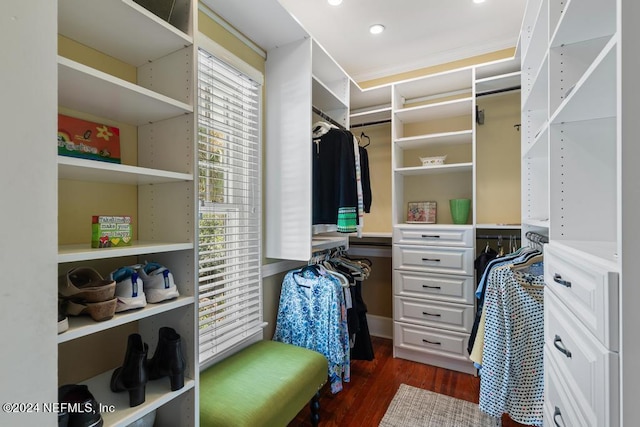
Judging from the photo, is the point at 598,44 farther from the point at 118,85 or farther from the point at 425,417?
the point at 425,417

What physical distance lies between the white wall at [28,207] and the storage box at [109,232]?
21cm

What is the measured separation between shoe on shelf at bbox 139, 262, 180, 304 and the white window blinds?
1.57 ft

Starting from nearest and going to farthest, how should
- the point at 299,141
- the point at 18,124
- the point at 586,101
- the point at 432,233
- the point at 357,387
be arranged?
1. the point at 18,124
2. the point at 586,101
3. the point at 299,141
4. the point at 357,387
5. the point at 432,233

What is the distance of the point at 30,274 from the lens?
0.77 meters

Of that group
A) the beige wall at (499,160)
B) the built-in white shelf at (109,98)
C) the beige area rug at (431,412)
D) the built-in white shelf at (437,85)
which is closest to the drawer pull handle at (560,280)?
the beige area rug at (431,412)

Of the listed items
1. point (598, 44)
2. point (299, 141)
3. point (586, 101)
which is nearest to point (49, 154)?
point (299, 141)

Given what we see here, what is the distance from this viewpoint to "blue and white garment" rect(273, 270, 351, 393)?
1950 mm

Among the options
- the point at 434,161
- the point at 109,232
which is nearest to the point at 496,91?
the point at 434,161

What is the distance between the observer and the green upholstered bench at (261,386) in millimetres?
1312

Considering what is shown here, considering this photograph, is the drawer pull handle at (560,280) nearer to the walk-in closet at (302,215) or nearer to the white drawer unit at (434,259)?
the walk-in closet at (302,215)

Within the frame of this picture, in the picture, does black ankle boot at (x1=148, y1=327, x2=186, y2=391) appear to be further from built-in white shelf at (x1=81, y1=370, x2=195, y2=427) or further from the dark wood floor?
the dark wood floor

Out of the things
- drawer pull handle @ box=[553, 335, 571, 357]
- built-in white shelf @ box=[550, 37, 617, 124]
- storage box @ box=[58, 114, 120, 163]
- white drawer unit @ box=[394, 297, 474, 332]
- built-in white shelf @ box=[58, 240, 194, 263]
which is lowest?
white drawer unit @ box=[394, 297, 474, 332]

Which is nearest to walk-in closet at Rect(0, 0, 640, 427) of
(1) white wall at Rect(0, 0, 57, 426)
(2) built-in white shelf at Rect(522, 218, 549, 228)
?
(1) white wall at Rect(0, 0, 57, 426)

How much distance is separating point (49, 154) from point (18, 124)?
0.09m
